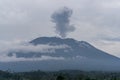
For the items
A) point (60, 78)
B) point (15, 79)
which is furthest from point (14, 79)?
point (60, 78)

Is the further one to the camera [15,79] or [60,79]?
[15,79]

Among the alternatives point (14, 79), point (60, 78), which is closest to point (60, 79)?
point (60, 78)

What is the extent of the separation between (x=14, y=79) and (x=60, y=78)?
98.1 meters

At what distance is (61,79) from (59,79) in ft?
1.68

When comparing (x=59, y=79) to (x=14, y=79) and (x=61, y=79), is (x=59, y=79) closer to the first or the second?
(x=61, y=79)

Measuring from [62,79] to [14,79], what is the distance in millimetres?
98086

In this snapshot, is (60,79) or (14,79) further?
(14,79)

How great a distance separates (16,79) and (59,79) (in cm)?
9993

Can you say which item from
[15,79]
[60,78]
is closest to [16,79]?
[15,79]

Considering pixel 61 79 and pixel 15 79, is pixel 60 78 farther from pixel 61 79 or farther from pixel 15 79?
pixel 15 79

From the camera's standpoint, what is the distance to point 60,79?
3346 inches

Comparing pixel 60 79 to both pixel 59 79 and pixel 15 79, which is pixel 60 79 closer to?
pixel 59 79

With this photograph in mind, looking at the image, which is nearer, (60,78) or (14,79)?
(60,78)

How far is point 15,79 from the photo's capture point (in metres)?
181
